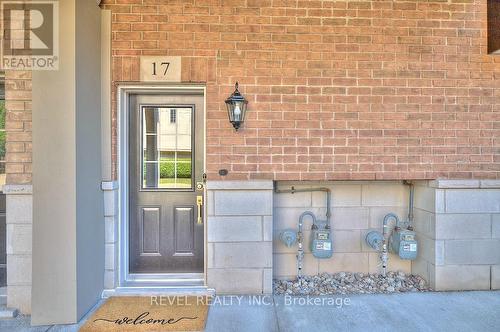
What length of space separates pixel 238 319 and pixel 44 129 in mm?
2412

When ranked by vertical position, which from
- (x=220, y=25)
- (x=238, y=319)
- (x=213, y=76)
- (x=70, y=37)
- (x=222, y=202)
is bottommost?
(x=238, y=319)

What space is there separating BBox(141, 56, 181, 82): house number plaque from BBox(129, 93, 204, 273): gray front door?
0.41 metres

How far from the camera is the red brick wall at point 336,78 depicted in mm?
3240

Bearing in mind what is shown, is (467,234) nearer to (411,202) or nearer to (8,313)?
(411,202)

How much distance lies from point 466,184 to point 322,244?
1.68 meters

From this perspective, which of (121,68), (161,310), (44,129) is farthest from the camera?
(121,68)

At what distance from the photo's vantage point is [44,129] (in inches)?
106

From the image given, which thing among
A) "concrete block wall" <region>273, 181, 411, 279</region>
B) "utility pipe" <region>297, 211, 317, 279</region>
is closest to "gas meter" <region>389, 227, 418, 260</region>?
"concrete block wall" <region>273, 181, 411, 279</region>

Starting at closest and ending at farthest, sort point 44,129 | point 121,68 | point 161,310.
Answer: point 44,129 → point 161,310 → point 121,68

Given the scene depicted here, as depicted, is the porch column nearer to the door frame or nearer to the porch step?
the porch step

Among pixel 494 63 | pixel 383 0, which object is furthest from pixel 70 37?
pixel 494 63

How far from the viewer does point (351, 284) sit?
138 inches

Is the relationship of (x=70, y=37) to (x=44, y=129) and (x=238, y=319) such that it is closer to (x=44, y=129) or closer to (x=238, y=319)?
(x=44, y=129)

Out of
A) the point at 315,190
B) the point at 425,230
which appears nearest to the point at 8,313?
the point at 315,190
